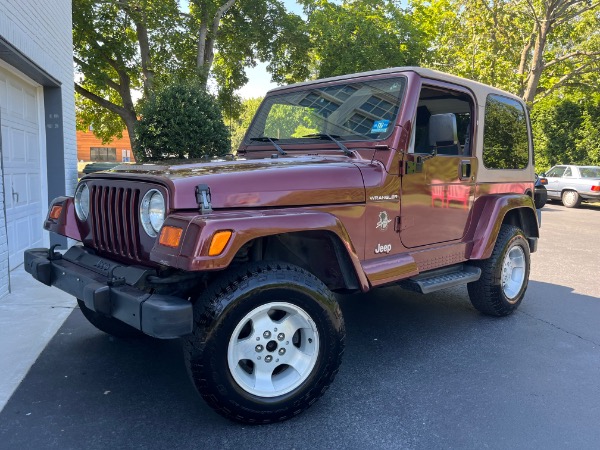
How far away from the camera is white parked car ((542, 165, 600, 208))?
16.8 meters

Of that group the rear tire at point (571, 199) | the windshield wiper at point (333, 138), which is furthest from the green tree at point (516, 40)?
the windshield wiper at point (333, 138)

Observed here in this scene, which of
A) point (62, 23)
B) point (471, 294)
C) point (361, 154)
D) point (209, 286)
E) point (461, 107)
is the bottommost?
point (471, 294)

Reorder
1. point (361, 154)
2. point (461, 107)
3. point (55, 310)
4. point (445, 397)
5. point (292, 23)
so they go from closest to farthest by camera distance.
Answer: point (445, 397) < point (361, 154) < point (461, 107) < point (55, 310) < point (292, 23)

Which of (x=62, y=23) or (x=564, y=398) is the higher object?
(x=62, y=23)

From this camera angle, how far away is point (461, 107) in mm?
4359

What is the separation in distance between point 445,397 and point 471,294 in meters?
1.73

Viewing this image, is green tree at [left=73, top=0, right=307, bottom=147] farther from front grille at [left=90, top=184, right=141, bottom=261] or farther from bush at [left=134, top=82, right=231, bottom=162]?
front grille at [left=90, top=184, right=141, bottom=261]

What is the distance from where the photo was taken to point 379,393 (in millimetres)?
3189

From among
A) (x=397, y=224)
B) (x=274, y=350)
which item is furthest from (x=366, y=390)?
(x=397, y=224)

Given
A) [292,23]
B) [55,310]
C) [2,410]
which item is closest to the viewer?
[2,410]

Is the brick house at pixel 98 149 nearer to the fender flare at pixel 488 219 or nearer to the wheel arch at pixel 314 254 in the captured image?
the fender flare at pixel 488 219

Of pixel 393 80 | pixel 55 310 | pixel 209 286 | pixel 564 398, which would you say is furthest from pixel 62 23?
pixel 564 398

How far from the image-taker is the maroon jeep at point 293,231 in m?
2.55

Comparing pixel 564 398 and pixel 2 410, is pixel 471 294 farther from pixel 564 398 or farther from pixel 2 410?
pixel 2 410
